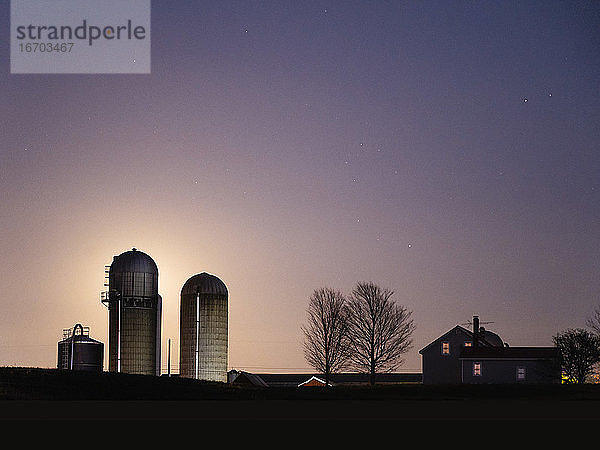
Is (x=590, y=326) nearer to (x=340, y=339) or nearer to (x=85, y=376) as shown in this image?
(x=340, y=339)

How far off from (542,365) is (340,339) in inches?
768

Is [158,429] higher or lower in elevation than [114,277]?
lower

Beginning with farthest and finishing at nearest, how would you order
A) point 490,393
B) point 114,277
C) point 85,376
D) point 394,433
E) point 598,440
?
point 114,277 → point 490,393 → point 85,376 → point 394,433 → point 598,440

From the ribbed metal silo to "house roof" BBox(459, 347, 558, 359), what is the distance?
1362 inches

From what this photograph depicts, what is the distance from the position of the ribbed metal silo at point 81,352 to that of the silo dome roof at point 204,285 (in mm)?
7555

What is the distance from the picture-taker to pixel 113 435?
15711 mm

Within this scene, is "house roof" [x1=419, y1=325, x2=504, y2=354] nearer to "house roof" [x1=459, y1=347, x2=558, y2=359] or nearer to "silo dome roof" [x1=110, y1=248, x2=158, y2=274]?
"house roof" [x1=459, y1=347, x2=558, y2=359]

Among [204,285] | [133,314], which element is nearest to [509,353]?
[204,285]

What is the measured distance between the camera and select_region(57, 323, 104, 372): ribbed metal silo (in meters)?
65.1

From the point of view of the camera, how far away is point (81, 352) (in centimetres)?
6519

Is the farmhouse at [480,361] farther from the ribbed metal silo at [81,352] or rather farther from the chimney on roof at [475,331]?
the ribbed metal silo at [81,352]

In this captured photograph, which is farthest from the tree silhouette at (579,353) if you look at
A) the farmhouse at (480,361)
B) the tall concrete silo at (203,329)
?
the tall concrete silo at (203,329)

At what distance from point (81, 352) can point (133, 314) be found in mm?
4700

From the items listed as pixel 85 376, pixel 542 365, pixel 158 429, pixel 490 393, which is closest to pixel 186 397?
pixel 85 376
